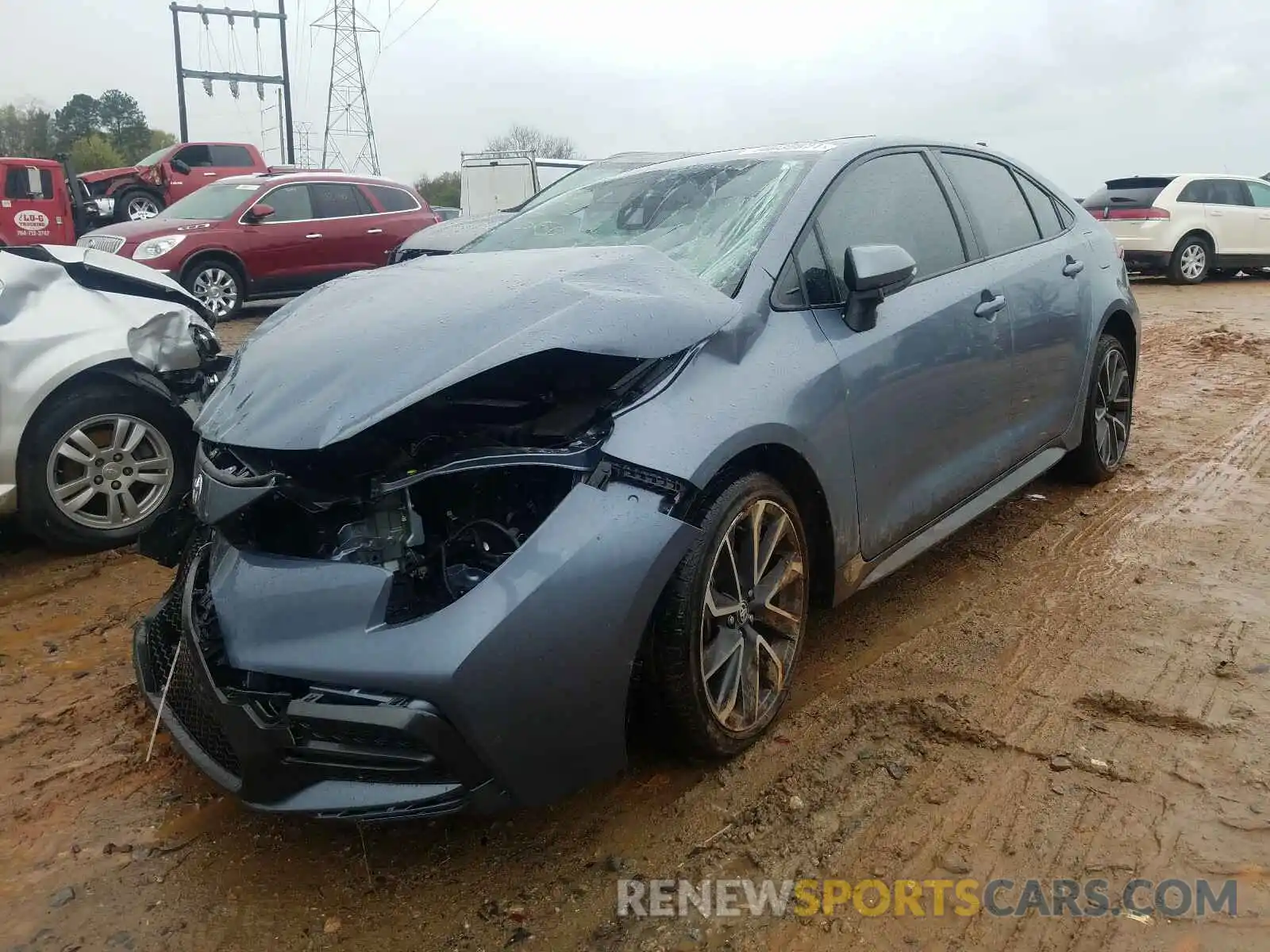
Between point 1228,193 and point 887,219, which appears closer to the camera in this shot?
point 887,219

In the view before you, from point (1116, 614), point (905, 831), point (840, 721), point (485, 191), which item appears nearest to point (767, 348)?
point (840, 721)

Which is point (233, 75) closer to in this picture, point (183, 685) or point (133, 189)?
point (133, 189)

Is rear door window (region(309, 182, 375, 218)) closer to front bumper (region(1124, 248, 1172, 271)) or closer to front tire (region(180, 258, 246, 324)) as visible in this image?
front tire (region(180, 258, 246, 324))

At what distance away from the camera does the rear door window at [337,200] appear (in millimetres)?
11914

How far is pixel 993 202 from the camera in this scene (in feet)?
12.8

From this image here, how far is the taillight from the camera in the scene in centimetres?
1370

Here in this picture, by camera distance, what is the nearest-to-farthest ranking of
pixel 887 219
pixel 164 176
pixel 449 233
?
pixel 887 219 < pixel 449 233 < pixel 164 176

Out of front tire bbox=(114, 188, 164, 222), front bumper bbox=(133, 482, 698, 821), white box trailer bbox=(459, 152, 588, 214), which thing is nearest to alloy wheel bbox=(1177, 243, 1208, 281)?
white box trailer bbox=(459, 152, 588, 214)

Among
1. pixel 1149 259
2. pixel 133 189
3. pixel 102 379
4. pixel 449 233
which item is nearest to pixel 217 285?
pixel 449 233

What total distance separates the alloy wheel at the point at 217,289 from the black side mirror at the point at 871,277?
980 cm

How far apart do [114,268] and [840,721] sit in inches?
146

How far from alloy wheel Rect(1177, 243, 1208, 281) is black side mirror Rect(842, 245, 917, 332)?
13.4 metres

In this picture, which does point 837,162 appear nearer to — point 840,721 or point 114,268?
point 840,721

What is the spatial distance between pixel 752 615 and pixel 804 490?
0.40 m
